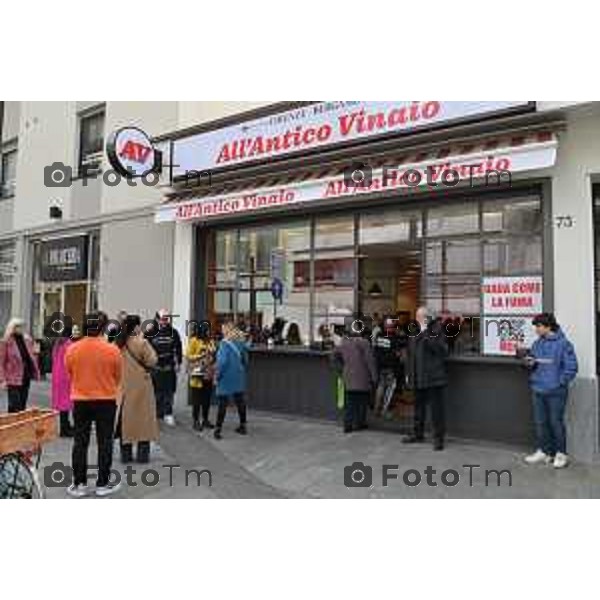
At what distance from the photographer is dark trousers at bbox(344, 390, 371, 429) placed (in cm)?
951

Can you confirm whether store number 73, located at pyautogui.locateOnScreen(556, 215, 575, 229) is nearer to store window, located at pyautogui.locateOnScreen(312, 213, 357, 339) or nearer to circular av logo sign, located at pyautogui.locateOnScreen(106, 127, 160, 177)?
store window, located at pyautogui.locateOnScreen(312, 213, 357, 339)

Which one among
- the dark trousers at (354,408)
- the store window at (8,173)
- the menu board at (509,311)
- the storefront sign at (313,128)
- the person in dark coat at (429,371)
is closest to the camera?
the person in dark coat at (429,371)

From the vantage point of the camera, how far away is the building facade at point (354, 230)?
804 cm

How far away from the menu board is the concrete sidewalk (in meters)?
1.36

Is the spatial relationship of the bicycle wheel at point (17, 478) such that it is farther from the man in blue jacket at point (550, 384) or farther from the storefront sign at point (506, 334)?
the storefront sign at point (506, 334)

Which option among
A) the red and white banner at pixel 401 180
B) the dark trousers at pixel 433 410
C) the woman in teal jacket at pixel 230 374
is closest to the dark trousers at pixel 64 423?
the woman in teal jacket at pixel 230 374

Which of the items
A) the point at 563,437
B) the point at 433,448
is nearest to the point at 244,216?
the point at 433,448

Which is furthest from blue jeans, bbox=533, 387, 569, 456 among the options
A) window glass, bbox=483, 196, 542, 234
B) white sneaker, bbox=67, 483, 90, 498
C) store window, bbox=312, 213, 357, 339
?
white sneaker, bbox=67, 483, 90, 498

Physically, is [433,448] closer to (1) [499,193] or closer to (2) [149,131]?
(1) [499,193]

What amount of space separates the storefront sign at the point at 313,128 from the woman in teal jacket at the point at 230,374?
3222 millimetres

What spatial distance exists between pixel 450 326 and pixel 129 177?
638 cm

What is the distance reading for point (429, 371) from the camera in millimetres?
8352

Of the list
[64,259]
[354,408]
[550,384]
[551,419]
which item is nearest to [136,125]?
[64,259]

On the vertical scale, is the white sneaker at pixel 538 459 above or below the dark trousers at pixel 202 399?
below
